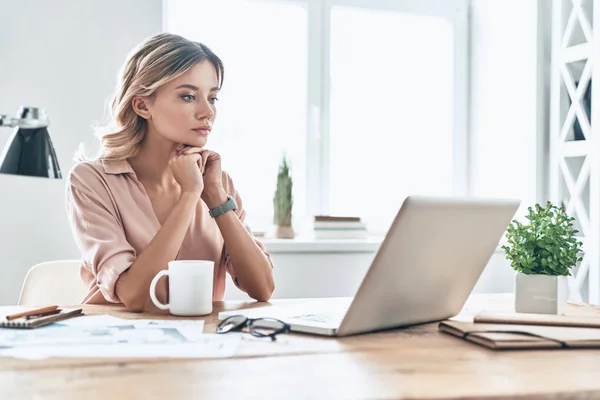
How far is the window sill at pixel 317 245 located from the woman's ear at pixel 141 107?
1055 mm

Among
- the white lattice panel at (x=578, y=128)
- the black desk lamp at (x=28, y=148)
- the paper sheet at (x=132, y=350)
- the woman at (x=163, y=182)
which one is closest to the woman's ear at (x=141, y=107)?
the woman at (x=163, y=182)

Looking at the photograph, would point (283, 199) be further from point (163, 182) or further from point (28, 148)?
point (28, 148)

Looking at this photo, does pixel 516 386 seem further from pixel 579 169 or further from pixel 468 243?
pixel 579 169

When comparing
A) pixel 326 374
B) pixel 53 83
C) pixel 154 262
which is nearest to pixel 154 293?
pixel 154 262

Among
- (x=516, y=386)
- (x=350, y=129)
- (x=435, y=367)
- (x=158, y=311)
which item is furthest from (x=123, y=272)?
(x=350, y=129)

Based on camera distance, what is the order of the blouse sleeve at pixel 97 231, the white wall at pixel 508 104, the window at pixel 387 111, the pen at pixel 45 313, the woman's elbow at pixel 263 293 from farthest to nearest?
the window at pixel 387 111
the white wall at pixel 508 104
the woman's elbow at pixel 263 293
the blouse sleeve at pixel 97 231
the pen at pixel 45 313

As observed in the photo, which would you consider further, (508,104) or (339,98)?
(339,98)

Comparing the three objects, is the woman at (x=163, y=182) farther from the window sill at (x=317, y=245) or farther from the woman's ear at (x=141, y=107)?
the window sill at (x=317, y=245)

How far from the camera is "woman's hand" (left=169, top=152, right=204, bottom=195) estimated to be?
176 centimetres

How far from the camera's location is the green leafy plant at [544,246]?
1.40 m

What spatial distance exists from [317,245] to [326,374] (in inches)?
80.1

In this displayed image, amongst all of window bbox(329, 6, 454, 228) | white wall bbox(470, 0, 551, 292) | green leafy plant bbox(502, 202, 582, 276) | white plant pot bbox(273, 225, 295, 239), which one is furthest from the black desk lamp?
white wall bbox(470, 0, 551, 292)

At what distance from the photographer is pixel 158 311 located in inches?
55.4

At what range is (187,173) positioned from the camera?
1.76m
